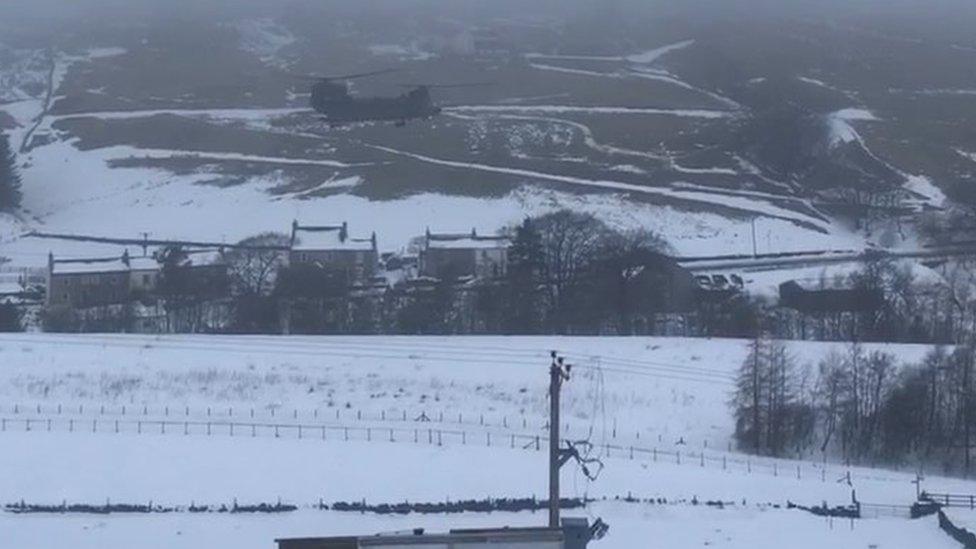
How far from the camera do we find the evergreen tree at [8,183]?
29266mm

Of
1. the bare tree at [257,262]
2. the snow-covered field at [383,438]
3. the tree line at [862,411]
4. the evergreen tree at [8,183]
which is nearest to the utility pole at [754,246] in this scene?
the bare tree at [257,262]

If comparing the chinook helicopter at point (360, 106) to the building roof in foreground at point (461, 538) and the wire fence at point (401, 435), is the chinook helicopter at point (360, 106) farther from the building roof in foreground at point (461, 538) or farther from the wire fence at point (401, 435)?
the building roof in foreground at point (461, 538)

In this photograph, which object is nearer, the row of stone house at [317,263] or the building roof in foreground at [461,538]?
the building roof in foreground at [461,538]

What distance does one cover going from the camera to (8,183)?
96.9 feet

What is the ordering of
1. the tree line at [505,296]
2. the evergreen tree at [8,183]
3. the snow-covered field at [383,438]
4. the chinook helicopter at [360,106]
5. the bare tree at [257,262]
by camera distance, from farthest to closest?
the evergreen tree at [8,183]
the bare tree at [257,262]
the tree line at [505,296]
the chinook helicopter at [360,106]
the snow-covered field at [383,438]

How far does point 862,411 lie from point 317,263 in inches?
396

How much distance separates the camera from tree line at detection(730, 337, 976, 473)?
47.5 feet

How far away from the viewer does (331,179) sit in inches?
1172

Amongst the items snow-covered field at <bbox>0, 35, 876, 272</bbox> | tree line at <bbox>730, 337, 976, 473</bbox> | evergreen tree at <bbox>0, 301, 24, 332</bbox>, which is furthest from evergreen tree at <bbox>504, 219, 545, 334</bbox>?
evergreen tree at <bbox>0, 301, 24, 332</bbox>

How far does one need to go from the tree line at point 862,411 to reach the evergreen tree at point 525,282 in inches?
183

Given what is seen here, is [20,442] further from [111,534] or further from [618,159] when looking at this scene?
[618,159]

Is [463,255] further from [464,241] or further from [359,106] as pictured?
[359,106]

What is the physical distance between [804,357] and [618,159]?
1575 centimetres

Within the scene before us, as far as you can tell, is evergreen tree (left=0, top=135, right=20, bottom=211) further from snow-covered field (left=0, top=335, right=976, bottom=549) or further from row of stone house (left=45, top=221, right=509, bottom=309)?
snow-covered field (left=0, top=335, right=976, bottom=549)
